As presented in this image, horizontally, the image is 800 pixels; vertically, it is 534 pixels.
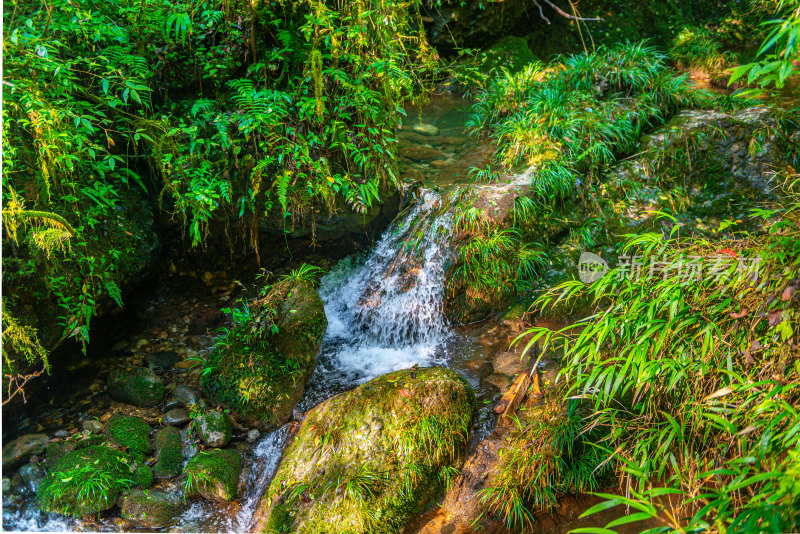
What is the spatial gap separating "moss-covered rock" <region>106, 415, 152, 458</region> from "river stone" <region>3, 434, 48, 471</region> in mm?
435

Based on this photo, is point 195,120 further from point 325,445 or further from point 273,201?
point 325,445

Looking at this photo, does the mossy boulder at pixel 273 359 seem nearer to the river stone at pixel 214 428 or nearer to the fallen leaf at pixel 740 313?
the river stone at pixel 214 428

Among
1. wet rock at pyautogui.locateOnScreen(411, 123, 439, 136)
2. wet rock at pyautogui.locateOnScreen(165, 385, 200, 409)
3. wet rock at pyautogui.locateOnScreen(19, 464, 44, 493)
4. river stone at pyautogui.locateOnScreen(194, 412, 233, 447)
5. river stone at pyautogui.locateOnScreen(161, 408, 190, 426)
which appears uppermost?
wet rock at pyautogui.locateOnScreen(411, 123, 439, 136)

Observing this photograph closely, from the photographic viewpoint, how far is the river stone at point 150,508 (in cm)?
323

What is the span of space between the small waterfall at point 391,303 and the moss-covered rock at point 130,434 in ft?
4.60

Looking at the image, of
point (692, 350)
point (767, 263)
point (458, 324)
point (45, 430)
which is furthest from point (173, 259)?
point (767, 263)

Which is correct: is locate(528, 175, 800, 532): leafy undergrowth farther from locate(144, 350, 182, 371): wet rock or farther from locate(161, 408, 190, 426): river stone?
locate(144, 350, 182, 371): wet rock

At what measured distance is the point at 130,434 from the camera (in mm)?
3658

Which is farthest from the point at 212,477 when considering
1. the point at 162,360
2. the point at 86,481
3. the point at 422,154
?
the point at 422,154

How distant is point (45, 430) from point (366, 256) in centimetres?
332

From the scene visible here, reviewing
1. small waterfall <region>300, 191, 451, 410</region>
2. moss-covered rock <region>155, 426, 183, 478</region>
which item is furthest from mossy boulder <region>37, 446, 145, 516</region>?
small waterfall <region>300, 191, 451, 410</region>

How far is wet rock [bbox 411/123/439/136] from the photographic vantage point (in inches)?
281

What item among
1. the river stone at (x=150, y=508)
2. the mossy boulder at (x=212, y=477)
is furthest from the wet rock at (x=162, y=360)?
the river stone at (x=150, y=508)

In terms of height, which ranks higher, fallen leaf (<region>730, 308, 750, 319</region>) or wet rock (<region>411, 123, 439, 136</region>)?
wet rock (<region>411, 123, 439, 136</region>)
